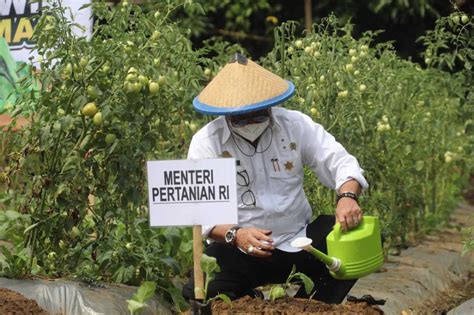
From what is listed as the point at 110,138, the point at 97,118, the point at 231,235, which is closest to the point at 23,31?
the point at 110,138

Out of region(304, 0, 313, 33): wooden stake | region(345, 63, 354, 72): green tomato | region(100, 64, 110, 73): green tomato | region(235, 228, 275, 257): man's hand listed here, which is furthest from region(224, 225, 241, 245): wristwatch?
region(304, 0, 313, 33): wooden stake

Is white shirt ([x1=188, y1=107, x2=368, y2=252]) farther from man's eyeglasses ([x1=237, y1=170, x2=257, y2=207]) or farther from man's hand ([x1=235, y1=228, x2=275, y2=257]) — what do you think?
man's hand ([x1=235, y1=228, x2=275, y2=257])

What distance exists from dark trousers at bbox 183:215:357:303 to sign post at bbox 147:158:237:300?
1.35 feet

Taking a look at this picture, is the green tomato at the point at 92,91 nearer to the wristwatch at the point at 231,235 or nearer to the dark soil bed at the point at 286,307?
the wristwatch at the point at 231,235

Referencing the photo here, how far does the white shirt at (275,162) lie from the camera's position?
4133mm

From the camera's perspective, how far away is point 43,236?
14.9 ft

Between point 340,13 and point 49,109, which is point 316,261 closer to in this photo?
point 49,109

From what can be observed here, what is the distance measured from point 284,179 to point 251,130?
0.77ft

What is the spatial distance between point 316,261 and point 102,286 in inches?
35.9

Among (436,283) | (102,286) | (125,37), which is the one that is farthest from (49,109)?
(436,283)

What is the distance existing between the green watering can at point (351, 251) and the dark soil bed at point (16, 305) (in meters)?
1.09

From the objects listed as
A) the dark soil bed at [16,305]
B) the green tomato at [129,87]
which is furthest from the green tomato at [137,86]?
the dark soil bed at [16,305]

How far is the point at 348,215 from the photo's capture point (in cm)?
389

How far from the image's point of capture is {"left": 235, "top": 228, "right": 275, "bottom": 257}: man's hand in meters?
3.78
